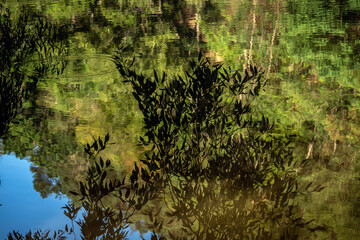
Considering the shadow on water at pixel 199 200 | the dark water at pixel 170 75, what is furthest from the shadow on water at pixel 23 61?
the shadow on water at pixel 199 200

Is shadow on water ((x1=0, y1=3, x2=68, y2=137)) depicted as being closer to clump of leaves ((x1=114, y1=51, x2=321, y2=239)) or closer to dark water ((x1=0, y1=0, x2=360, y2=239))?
dark water ((x1=0, y1=0, x2=360, y2=239))

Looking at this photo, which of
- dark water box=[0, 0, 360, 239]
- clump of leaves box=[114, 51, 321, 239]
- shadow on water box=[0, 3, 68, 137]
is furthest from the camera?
shadow on water box=[0, 3, 68, 137]

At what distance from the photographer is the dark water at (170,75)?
3.40m

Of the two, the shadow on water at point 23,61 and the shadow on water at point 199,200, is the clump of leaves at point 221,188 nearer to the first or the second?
the shadow on water at point 199,200

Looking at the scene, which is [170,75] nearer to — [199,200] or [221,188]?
[221,188]

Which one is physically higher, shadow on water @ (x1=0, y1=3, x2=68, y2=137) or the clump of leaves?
shadow on water @ (x1=0, y1=3, x2=68, y2=137)

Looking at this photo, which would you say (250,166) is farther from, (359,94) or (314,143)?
(359,94)

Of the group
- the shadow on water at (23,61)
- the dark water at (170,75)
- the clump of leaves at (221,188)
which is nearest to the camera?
the clump of leaves at (221,188)

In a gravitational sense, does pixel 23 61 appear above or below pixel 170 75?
above

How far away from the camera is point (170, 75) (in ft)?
20.7

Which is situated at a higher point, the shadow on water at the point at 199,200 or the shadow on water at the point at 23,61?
the shadow on water at the point at 23,61

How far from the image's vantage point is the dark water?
3.40m

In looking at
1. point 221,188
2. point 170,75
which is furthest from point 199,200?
point 170,75

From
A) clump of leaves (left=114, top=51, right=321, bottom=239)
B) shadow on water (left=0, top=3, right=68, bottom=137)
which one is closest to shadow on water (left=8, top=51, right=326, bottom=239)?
clump of leaves (left=114, top=51, right=321, bottom=239)
